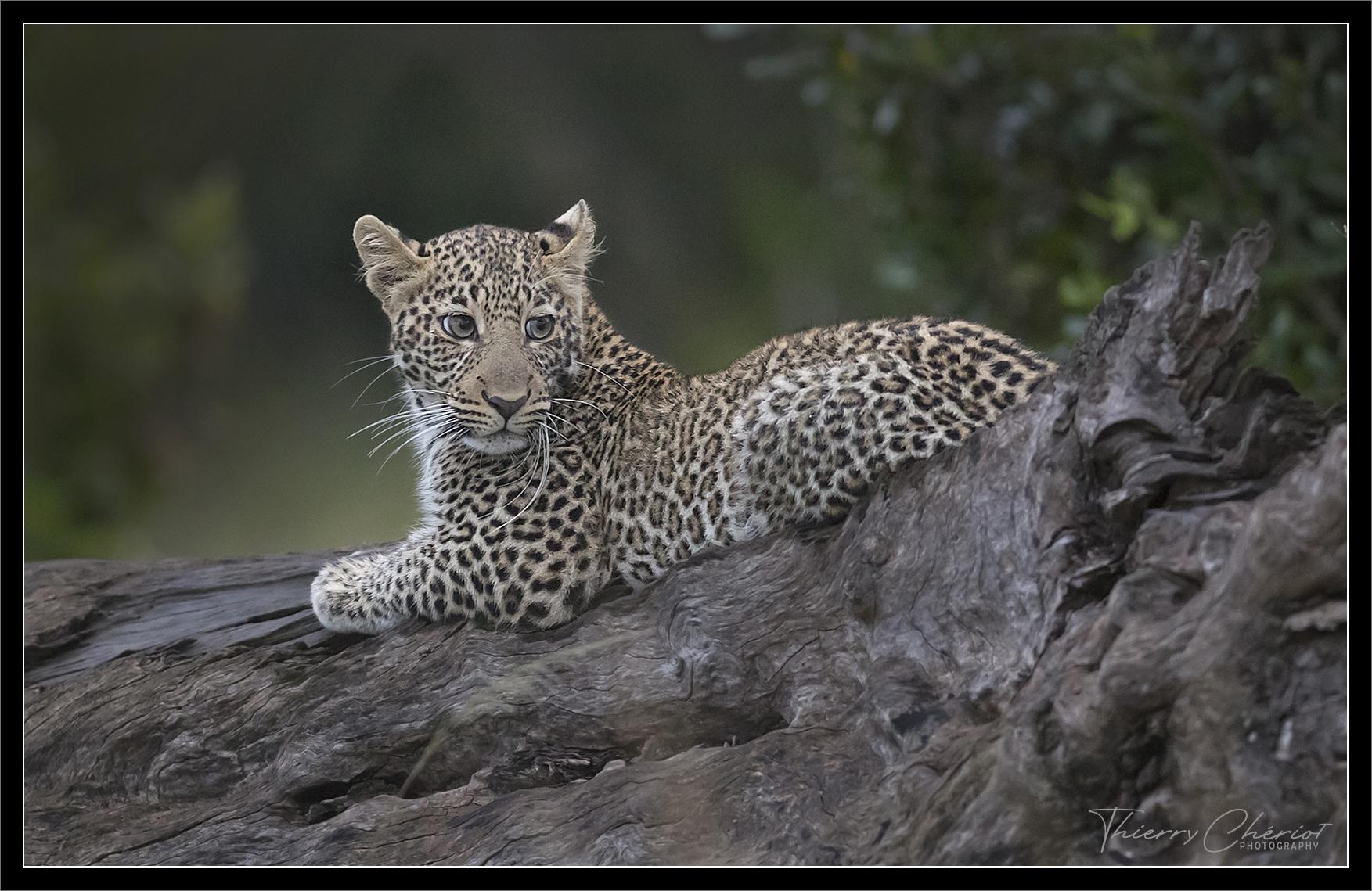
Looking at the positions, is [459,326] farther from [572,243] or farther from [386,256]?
[572,243]

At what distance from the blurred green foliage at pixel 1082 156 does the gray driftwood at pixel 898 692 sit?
2871 mm

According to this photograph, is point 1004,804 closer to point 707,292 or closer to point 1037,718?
point 1037,718

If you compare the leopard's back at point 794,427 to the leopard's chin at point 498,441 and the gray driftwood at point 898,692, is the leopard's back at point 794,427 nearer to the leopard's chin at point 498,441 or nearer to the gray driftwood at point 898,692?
the gray driftwood at point 898,692

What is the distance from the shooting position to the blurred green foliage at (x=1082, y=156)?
6.77 m

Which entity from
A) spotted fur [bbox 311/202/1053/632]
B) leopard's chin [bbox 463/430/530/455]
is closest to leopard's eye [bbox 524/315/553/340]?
spotted fur [bbox 311/202/1053/632]

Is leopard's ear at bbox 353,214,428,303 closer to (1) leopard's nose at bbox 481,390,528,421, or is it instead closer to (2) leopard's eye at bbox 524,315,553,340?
(2) leopard's eye at bbox 524,315,553,340

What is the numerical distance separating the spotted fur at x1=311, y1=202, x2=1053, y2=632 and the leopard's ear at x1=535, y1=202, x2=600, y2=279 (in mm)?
10

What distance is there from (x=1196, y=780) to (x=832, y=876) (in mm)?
1214

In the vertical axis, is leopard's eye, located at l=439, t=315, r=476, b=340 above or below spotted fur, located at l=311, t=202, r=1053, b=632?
above

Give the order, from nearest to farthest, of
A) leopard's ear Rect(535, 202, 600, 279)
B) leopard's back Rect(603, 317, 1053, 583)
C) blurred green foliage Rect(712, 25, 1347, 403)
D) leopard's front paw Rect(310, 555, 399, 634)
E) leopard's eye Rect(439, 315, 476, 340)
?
leopard's back Rect(603, 317, 1053, 583)
leopard's eye Rect(439, 315, 476, 340)
leopard's front paw Rect(310, 555, 399, 634)
leopard's ear Rect(535, 202, 600, 279)
blurred green foliage Rect(712, 25, 1347, 403)

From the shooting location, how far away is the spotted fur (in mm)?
5031

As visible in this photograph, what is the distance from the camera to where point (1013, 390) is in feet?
16.0

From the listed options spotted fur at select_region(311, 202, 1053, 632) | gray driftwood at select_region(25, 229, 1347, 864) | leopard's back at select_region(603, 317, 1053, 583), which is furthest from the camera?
spotted fur at select_region(311, 202, 1053, 632)

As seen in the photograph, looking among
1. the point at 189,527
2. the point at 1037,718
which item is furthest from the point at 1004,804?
the point at 189,527
